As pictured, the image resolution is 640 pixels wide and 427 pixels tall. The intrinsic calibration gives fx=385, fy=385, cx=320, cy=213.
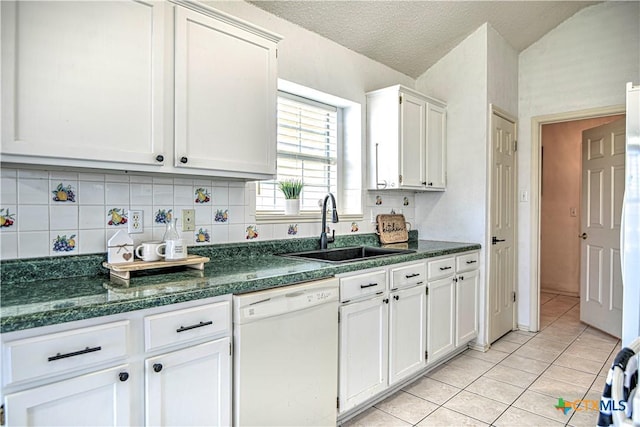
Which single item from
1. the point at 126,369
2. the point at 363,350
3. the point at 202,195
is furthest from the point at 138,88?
the point at 363,350

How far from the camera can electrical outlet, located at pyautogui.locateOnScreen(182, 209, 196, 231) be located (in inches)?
79.3

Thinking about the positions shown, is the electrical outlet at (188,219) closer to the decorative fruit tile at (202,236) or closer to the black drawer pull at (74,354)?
the decorative fruit tile at (202,236)

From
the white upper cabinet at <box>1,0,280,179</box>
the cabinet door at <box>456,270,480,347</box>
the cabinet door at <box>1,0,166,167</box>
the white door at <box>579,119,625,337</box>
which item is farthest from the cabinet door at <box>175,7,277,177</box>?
the white door at <box>579,119,625,337</box>

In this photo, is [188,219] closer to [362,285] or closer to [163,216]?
[163,216]

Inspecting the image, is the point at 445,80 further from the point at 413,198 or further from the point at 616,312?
the point at 616,312

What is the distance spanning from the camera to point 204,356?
1420 millimetres

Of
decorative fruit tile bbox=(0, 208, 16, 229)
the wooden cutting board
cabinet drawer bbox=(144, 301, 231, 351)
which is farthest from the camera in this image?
the wooden cutting board

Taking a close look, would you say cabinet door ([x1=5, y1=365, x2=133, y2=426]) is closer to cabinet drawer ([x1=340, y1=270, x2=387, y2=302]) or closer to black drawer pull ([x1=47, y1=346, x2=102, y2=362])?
black drawer pull ([x1=47, y1=346, x2=102, y2=362])

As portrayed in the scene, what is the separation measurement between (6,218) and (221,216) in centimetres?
95

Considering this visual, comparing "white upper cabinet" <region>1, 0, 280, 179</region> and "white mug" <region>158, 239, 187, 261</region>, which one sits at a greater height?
"white upper cabinet" <region>1, 0, 280, 179</region>

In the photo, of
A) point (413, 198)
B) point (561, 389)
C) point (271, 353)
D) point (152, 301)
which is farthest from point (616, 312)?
point (152, 301)

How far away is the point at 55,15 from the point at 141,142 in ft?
1.65

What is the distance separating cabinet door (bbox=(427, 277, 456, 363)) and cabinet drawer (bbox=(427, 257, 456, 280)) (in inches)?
1.7

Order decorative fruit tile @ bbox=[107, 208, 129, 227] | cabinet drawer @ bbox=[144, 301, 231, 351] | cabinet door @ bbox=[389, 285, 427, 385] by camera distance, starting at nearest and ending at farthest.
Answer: cabinet drawer @ bbox=[144, 301, 231, 351] < decorative fruit tile @ bbox=[107, 208, 129, 227] < cabinet door @ bbox=[389, 285, 427, 385]
